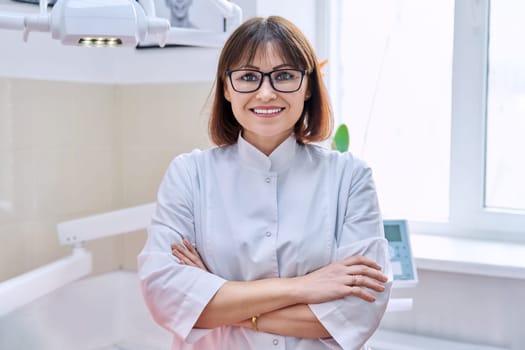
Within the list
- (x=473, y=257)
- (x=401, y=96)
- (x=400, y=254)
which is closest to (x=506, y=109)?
(x=401, y=96)

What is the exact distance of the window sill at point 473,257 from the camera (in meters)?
1.94

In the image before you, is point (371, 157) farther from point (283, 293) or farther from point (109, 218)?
point (283, 293)

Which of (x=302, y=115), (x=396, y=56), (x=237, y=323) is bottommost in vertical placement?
(x=237, y=323)

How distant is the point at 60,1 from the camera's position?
1267mm

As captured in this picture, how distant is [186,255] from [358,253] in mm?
356

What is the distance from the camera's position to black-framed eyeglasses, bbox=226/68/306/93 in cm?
135

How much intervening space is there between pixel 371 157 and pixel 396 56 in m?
0.37

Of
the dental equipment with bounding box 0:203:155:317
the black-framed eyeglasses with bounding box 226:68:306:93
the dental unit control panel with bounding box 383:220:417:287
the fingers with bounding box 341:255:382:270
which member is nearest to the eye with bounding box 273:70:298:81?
the black-framed eyeglasses with bounding box 226:68:306:93

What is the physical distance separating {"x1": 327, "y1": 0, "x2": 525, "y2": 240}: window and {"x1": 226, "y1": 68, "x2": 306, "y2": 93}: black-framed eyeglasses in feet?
3.28

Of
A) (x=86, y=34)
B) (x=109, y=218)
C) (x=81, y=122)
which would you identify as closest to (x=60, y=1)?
(x=86, y=34)

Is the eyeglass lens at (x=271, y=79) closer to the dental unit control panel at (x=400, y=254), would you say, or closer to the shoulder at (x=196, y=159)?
the shoulder at (x=196, y=159)

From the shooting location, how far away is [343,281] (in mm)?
1334

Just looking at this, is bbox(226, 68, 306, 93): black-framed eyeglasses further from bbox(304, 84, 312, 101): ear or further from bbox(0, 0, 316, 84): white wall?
bbox(0, 0, 316, 84): white wall

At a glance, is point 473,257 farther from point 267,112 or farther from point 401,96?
point 267,112
